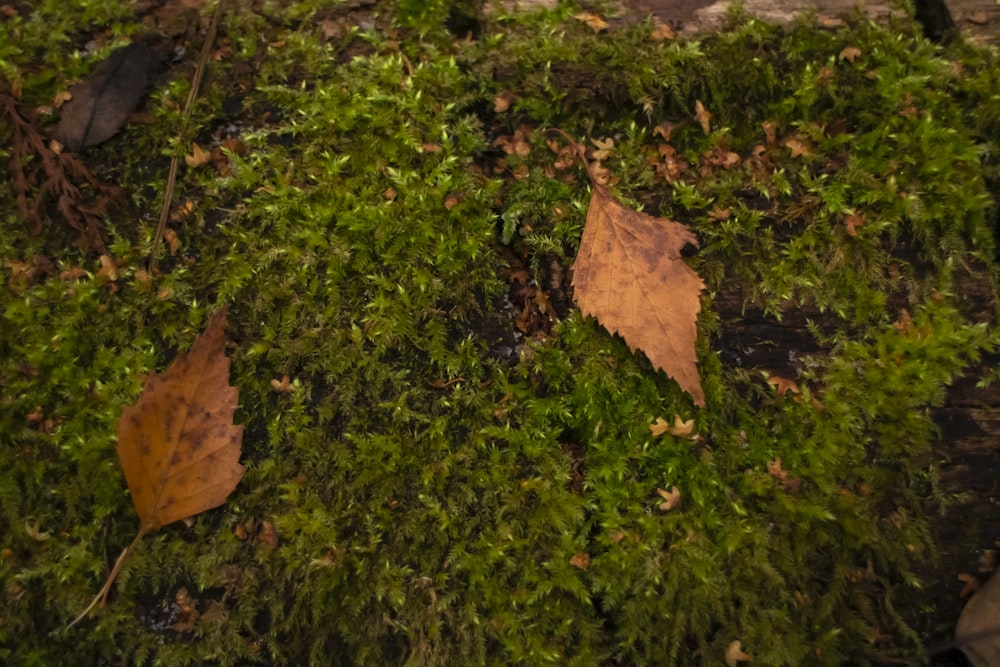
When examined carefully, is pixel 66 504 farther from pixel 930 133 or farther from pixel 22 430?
pixel 930 133

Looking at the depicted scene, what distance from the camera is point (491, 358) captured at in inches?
92.3

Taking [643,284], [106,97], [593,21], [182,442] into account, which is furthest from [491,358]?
[106,97]

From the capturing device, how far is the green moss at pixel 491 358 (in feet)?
7.13

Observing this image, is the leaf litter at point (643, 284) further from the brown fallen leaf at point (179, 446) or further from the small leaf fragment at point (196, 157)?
the small leaf fragment at point (196, 157)

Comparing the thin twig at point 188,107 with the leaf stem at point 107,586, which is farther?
the thin twig at point 188,107

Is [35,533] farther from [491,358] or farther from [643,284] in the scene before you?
[643,284]

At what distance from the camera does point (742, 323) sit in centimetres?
235

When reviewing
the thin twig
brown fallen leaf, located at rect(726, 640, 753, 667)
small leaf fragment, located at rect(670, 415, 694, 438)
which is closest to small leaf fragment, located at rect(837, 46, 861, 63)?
small leaf fragment, located at rect(670, 415, 694, 438)

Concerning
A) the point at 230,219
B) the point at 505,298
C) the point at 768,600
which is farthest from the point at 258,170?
the point at 768,600

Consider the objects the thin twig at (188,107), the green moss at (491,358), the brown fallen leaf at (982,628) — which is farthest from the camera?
the thin twig at (188,107)

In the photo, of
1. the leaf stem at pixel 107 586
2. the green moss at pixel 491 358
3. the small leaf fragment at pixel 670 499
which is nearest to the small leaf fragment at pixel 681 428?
the green moss at pixel 491 358

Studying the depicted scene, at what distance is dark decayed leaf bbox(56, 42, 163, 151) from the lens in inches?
97.0

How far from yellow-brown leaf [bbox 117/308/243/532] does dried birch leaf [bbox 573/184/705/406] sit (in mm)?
1397

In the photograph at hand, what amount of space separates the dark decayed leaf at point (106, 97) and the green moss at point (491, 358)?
90 millimetres
